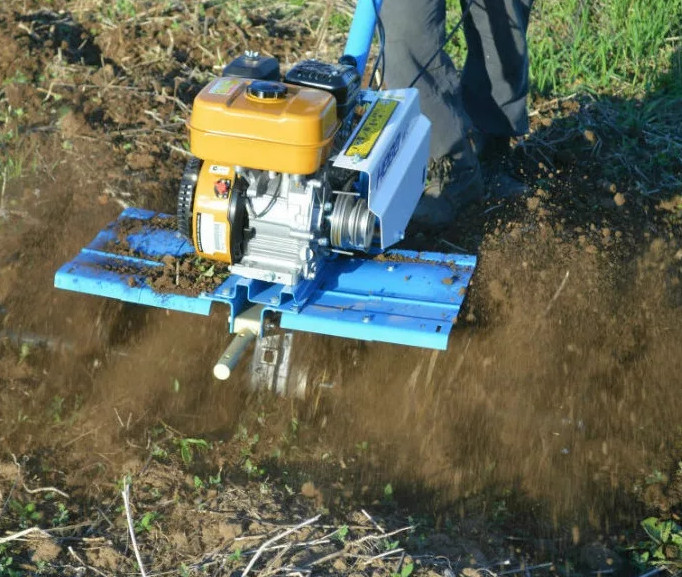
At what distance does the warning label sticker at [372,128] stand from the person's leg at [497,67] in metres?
1.22

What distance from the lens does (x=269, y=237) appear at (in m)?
3.26

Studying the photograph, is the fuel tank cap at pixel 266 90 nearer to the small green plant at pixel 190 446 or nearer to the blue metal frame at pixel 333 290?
the blue metal frame at pixel 333 290

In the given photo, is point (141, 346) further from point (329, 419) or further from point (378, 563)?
point (378, 563)

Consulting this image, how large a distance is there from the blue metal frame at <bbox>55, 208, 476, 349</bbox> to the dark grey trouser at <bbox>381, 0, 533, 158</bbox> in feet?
2.63

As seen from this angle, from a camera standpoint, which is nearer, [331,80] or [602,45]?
[331,80]

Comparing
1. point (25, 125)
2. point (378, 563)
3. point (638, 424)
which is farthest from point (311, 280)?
point (25, 125)

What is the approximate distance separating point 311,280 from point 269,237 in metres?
0.23

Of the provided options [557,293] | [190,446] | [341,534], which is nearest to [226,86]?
[190,446]

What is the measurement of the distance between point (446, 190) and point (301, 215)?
124 centimetres

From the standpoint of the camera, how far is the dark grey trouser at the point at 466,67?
3.97 metres

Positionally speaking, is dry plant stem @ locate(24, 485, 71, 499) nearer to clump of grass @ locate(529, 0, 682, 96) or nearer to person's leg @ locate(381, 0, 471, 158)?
person's leg @ locate(381, 0, 471, 158)

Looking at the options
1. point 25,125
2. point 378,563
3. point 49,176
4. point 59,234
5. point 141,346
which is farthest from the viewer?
point 25,125

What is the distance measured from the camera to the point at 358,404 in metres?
3.70

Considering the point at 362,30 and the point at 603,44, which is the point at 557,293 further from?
the point at 603,44
